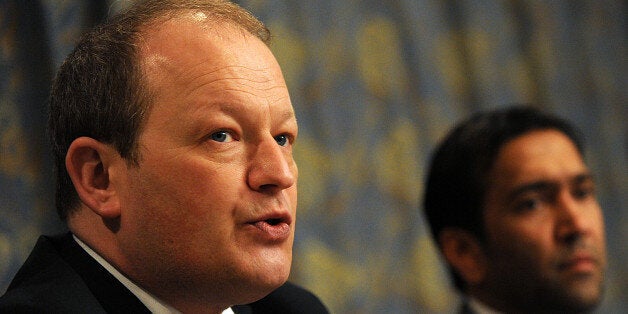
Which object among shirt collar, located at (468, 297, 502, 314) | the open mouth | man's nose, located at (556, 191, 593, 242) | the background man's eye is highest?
the background man's eye

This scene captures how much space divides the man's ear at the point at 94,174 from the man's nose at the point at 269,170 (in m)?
0.20

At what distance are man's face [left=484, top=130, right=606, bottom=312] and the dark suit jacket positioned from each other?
3.32 feet

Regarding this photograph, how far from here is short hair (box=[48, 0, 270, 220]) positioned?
1269 mm

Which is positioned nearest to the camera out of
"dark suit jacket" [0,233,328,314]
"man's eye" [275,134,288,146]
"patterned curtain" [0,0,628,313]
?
"dark suit jacket" [0,233,328,314]

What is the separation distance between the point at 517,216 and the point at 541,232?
0.06 metres

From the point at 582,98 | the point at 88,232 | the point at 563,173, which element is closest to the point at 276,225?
the point at 88,232

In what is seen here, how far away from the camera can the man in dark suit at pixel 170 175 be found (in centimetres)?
123

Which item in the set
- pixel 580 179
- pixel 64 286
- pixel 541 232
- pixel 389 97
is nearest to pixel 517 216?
pixel 541 232

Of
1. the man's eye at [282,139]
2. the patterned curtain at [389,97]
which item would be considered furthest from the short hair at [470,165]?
the man's eye at [282,139]

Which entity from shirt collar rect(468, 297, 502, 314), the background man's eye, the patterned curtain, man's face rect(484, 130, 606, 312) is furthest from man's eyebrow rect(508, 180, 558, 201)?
the background man's eye

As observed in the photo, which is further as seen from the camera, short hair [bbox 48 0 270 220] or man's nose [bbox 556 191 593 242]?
man's nose [bbox 556 191 593 242]

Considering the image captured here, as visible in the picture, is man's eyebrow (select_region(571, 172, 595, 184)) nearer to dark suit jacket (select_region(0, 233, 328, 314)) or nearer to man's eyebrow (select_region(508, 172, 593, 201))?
man's eyebrow (select_region(508, 172, 593, 201))

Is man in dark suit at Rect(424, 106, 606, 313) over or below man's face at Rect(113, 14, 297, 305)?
below

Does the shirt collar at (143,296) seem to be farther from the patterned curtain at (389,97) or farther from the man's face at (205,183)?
the patterned curtain at (389,97)
